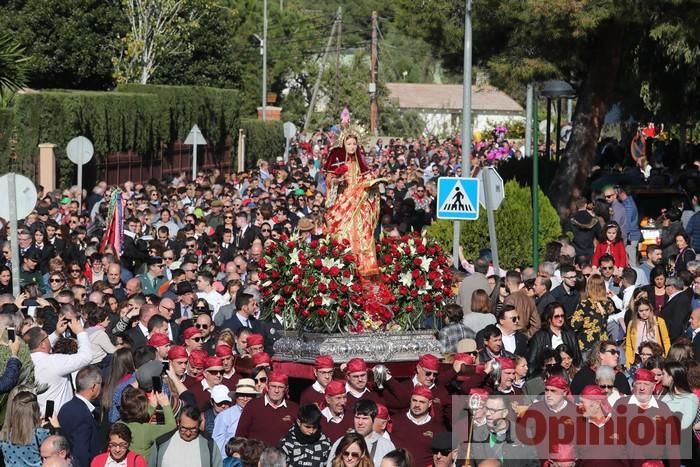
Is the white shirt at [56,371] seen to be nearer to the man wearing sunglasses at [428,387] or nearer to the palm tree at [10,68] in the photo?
the man wearing sunglasses at [428,387]

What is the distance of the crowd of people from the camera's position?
10.4 metres

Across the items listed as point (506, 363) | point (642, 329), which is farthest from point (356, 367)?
point (642, 329)

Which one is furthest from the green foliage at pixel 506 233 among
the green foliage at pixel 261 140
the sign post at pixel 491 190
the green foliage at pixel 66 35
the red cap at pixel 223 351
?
the green foliage at pixel 66 35

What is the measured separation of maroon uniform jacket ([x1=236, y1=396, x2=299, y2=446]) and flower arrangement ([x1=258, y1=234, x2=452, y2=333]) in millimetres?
2183

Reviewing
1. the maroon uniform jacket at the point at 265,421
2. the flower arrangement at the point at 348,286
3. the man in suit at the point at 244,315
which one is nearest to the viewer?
the maroon uniform jacket at the point at 265,421

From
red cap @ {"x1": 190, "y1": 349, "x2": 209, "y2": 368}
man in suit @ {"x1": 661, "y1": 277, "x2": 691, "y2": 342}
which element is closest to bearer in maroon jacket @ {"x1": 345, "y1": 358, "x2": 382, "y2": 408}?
red cap @ {"x1": 190, "y1": 349, "x2": 209, "y2": 368}

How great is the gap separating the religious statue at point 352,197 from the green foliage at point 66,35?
43.7 m

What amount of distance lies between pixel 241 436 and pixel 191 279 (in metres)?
A: 7.99

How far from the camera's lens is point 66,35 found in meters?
58.3

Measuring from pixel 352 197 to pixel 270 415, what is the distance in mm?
3599

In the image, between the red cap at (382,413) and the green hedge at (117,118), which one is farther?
the green hedge at (117,118)

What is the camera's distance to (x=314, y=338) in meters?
13.5

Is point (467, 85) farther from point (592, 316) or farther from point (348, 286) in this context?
point (348, 286)

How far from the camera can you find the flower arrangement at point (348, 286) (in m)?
13.6
